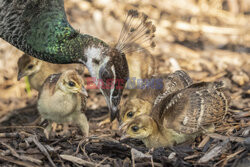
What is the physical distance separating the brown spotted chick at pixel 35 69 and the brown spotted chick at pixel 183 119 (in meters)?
2.13

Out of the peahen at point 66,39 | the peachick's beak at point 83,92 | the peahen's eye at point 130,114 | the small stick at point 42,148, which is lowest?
the small stick at point 42,148

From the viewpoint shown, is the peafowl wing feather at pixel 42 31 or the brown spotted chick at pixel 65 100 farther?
the brown spotted chick at pixel 65 100

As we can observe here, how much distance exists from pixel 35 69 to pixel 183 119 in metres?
2.69

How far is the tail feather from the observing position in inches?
184

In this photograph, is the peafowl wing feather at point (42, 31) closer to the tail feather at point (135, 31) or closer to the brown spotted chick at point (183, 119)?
the tail feather at point (135, 31)

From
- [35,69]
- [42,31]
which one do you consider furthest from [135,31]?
[35,69]

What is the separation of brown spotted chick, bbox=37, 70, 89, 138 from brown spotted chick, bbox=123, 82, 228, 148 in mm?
853

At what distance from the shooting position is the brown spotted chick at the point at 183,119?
429cm

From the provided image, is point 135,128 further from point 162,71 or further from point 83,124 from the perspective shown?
point 162,71

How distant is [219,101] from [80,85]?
165 centimetres

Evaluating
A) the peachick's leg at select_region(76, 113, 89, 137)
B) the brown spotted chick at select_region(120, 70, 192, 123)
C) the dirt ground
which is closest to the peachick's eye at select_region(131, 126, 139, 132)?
the dirt ground

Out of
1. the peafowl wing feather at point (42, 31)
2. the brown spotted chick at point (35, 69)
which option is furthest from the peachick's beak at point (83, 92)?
the brown spotted chick at point (35, 69)

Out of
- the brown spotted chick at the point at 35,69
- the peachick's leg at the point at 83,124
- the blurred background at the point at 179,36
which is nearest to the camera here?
the peachick's leg at the point at 83,124

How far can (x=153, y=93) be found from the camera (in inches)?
209
